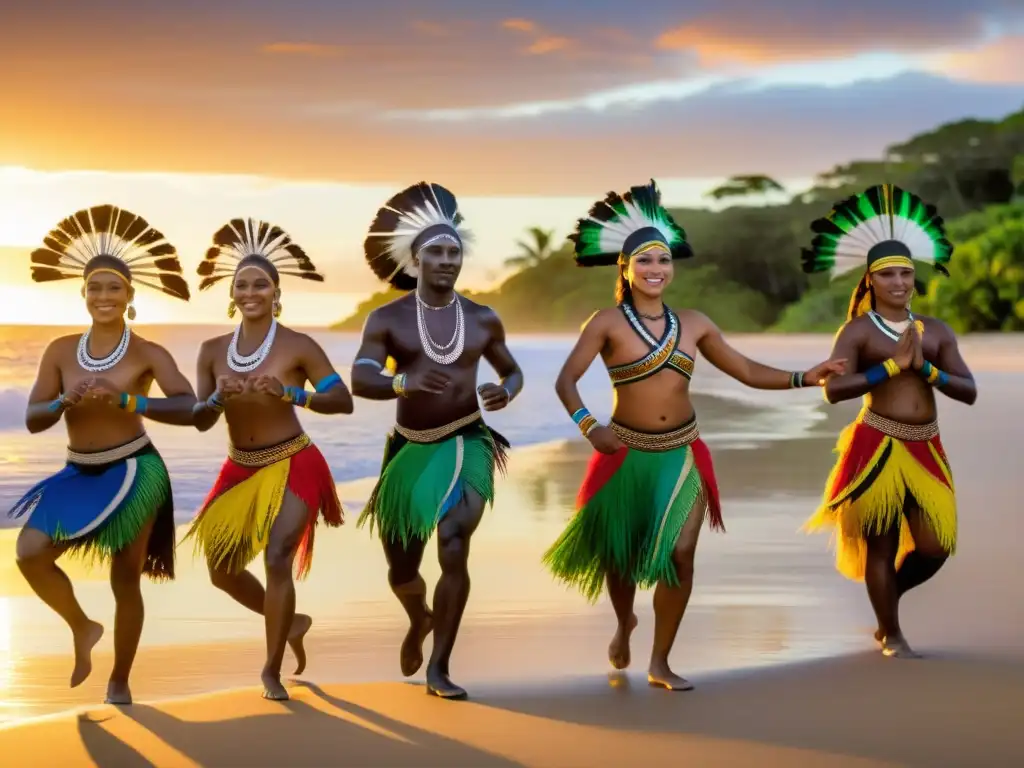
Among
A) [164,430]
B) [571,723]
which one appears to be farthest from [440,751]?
[164,430]

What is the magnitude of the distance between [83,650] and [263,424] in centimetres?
111

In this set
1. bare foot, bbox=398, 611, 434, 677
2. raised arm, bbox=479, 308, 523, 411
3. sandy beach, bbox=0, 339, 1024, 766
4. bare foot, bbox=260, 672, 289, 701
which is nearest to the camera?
sandy beach, bbox=0, 339, 1024, 766

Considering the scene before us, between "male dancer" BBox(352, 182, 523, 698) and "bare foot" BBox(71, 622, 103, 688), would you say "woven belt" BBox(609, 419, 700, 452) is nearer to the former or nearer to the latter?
"male dancer" BBox(352, 182, 523, 698)

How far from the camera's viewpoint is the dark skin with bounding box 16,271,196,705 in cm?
679

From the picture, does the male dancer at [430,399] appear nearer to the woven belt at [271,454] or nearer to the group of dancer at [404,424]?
the group of dancer at [404,424]

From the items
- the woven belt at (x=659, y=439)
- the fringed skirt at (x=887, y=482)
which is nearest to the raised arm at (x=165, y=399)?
the woven belt at (x=659, y=439)

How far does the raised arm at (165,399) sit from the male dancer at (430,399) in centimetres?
65

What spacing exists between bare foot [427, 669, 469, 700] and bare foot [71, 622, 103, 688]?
1.31 metres

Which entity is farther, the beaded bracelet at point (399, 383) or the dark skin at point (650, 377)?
the dark skin at point (650, 377)

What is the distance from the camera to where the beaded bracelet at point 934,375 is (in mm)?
7547

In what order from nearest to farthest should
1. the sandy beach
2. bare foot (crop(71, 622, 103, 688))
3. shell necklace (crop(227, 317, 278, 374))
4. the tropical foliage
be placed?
the sandy beach → bare foot (crop(71, 622, 103, 688)) → shell necklace (crop(227, 317, 278, 374)) → the tropical foliage


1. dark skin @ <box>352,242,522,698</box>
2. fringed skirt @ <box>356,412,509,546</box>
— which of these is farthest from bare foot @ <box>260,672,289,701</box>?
fringed skirt @ <box>356,412,509,546</box>

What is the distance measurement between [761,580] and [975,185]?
7010 cm

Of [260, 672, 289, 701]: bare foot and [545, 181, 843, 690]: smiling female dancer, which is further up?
[545, 181, 843, 690]: smiling female dancer
